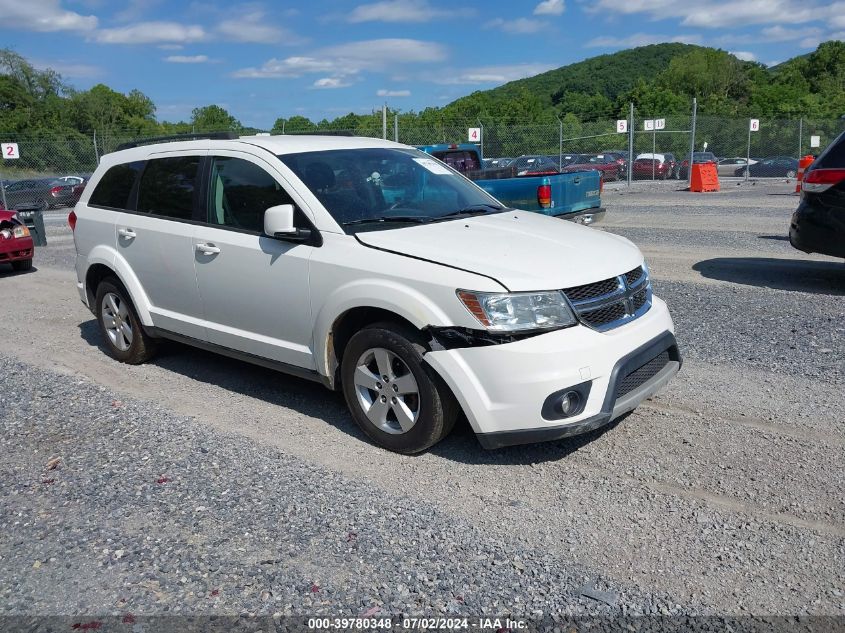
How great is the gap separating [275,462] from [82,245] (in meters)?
3.40

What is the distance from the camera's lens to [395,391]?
4.47 metres

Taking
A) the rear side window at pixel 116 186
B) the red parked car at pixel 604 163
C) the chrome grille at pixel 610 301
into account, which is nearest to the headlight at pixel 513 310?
the chrome grille at pixel 610 301

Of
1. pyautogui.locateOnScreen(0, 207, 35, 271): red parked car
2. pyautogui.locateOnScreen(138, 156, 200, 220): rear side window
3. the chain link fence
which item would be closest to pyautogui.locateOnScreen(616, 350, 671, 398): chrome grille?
pyautogui.locateOnScreen(138, 156, 200, 220): rear side window

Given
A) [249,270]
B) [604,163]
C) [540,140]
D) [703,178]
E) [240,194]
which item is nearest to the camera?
[249,270]

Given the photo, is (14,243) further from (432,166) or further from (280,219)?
(280,219)

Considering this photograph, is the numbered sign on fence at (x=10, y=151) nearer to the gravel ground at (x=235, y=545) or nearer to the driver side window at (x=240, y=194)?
the driver side window at (x=240, y=194)

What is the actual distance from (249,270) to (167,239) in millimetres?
1035

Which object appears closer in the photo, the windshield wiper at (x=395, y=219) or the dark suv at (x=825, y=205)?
the windshield wiper at (x=395, y=219)

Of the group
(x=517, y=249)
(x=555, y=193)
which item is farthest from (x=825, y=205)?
(x=517, y=249)

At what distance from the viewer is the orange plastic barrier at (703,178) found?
79.0ft

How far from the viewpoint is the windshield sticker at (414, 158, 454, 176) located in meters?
5.82

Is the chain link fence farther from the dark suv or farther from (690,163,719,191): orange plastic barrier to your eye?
the dark suv

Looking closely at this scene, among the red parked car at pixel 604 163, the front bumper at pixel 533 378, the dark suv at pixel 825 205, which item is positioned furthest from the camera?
the red parked car at pixel 604 163

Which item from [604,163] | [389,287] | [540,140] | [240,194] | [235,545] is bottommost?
[235,545]
